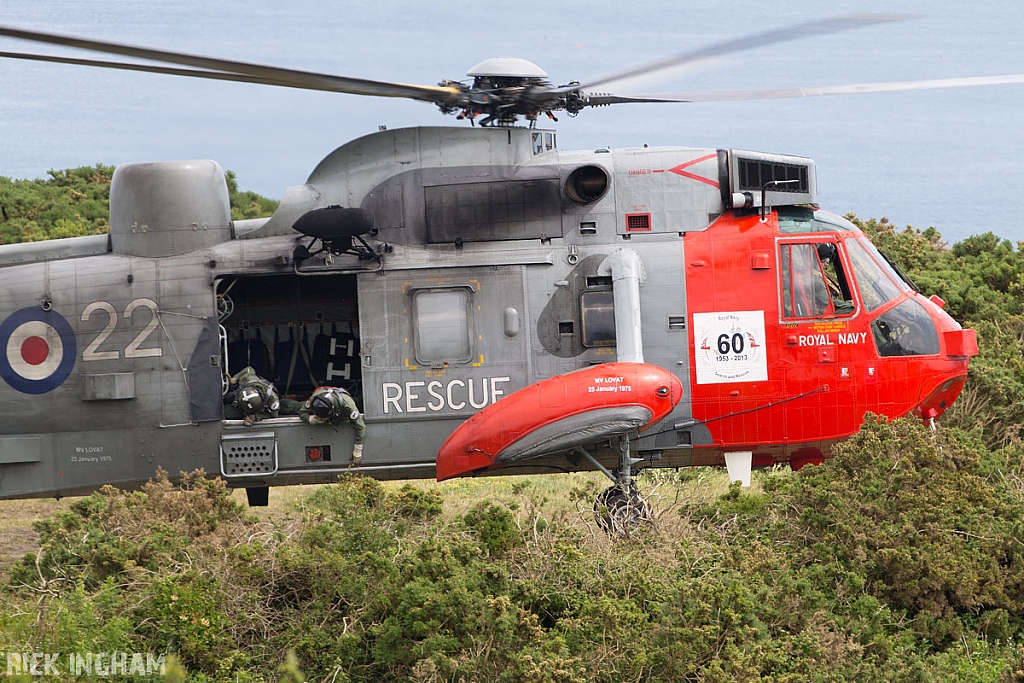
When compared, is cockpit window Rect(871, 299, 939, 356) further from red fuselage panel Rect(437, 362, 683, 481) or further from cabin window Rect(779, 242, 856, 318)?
red fuselage panel Rect(437, 362, 683, 481)

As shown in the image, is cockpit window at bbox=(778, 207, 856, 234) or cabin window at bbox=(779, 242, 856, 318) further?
cockpit window at bbox=(778, 207, 856, 234)

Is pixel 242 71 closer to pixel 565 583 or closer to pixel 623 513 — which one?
pixel 565 583

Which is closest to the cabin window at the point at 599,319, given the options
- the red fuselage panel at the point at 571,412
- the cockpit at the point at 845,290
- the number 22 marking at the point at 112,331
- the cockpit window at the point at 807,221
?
the red fuselage panel at the point at 571,412

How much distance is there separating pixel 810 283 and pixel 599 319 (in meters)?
1.89

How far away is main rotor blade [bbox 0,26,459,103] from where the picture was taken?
20.7 feet

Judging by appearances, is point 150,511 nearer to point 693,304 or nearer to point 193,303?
point 193,303

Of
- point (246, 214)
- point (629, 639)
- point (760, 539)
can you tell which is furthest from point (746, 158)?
point (246, 214)

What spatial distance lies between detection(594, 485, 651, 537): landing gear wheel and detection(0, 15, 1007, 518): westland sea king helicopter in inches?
2.9

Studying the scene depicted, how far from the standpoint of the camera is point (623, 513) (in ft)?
28.9

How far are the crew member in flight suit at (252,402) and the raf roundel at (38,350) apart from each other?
144cm

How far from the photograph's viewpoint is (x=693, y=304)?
9141mm

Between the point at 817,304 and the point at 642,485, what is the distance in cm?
304

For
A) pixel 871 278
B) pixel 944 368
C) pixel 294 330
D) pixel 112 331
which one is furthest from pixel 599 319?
pixel 112 331

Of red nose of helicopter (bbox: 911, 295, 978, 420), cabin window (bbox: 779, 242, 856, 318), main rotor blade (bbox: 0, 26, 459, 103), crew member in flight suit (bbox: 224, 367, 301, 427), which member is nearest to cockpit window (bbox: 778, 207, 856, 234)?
cabin window (bbox: 779, 242, 856, 318)
